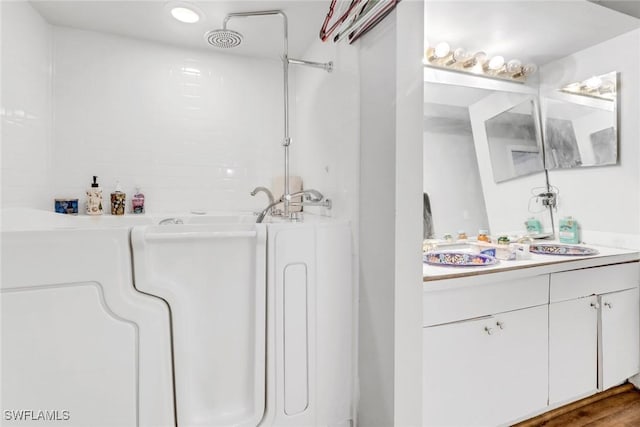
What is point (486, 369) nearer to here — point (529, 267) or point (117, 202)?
point (529, 267)

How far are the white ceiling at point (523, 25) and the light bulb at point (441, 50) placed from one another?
49 mm

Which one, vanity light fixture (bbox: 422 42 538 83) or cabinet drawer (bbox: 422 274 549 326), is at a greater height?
vanity light fixture (bbox: 422 42 538 83)

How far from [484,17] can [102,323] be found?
2.24 meters

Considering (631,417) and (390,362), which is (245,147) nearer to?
(390,362)

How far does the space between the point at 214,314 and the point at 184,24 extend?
5.26 ft

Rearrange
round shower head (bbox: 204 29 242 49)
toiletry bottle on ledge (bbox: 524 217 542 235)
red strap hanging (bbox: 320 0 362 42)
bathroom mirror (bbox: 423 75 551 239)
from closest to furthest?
red strap hanging (bbox: 320 0 362 42), round shower head (bbox: 204 29 242 49), bathroom mirror (bbox: 423 75 551 239), toiletry bottle on ledge (bbox: 524 217 542 235)

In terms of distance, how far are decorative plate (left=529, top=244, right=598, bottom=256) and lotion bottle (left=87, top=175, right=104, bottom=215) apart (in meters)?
2.59

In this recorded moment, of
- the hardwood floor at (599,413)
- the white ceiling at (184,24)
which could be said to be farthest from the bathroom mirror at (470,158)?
the hardwood floor at (599,413)

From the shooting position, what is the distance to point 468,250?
5.97 feet

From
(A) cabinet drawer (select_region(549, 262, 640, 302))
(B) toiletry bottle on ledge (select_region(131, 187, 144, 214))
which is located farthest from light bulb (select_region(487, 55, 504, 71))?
(B) toiletry bottle on ledge (select_region(131, 187, 144, 214))

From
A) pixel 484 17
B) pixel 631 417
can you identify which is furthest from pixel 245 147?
pixel 631 417

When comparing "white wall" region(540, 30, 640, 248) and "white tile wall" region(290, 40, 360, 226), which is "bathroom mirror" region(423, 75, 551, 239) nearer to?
"white wall" region(540, 30, 640, 248)

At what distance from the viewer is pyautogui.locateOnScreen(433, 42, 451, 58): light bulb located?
1.79 meters

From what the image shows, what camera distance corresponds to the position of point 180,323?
108 centimetres
